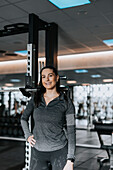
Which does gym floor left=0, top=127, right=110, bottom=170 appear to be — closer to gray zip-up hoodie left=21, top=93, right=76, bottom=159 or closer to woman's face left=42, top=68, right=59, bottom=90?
gray zip-up hoodie left=21, top=93, right=76, bottom=159

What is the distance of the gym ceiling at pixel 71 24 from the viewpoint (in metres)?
3.26

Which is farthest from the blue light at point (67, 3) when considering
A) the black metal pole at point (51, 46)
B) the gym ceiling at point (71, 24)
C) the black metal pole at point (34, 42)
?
the black metal pole at point (34, 42)

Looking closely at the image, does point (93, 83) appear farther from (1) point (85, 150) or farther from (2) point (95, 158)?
(2) point (95, 158)

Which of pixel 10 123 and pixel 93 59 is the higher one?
pixel 93 59

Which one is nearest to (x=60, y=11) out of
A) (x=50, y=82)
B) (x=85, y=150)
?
(x=50, y=82)

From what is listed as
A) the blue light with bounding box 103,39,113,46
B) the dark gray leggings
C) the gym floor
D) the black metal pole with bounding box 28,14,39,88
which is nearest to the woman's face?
the dark gray leggings

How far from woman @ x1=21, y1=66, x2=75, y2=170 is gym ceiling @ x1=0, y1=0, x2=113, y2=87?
1900mm

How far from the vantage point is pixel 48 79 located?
5.56ft

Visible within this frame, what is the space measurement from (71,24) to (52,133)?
2784 millimetres

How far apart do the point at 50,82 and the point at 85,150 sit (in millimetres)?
3937

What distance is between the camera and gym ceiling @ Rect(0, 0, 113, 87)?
3.26m

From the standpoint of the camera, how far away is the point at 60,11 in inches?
135

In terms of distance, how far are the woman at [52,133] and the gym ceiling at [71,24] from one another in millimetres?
1900

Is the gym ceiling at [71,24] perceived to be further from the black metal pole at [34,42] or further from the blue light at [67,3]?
the black metal pole at [34,42]
